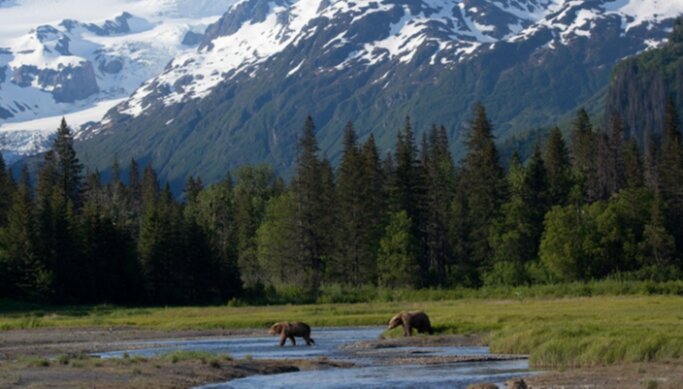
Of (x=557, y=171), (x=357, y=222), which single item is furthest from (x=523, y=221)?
(x=357, y=222)

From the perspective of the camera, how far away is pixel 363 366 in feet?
193

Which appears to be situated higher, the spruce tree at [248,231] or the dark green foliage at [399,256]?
the spruce tree at [248,231]

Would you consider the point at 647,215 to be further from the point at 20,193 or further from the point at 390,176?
the point at 20,193

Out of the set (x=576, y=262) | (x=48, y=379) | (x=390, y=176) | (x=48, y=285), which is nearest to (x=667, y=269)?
(x=576, y=262)

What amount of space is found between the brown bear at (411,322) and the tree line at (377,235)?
165 ft

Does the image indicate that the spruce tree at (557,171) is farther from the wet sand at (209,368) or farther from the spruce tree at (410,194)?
the wet sand at (209,368)

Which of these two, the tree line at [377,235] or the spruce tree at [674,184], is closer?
the tree line at [377,235]

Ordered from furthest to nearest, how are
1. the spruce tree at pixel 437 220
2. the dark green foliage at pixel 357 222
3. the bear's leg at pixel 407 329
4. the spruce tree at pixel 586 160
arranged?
the spruce tree at pixel 586 160 → the spruce tree at pixel 437 220 → the dark green foliage at pixel 357 222 → the bear's leg at pixel 407 329

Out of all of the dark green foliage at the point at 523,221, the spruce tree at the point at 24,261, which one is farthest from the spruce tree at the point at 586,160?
the spruce tree at the point at 24,261

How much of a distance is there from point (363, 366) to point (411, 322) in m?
15.4

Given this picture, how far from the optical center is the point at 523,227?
141m

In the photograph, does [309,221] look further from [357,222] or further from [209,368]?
[209,368]

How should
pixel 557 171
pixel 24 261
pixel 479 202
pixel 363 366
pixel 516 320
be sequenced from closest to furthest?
pixel 363 366 → pixel 516 320 → pixel 24 261 → pixel 479 202 → pixel 557 171

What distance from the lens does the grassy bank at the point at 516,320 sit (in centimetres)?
5366
